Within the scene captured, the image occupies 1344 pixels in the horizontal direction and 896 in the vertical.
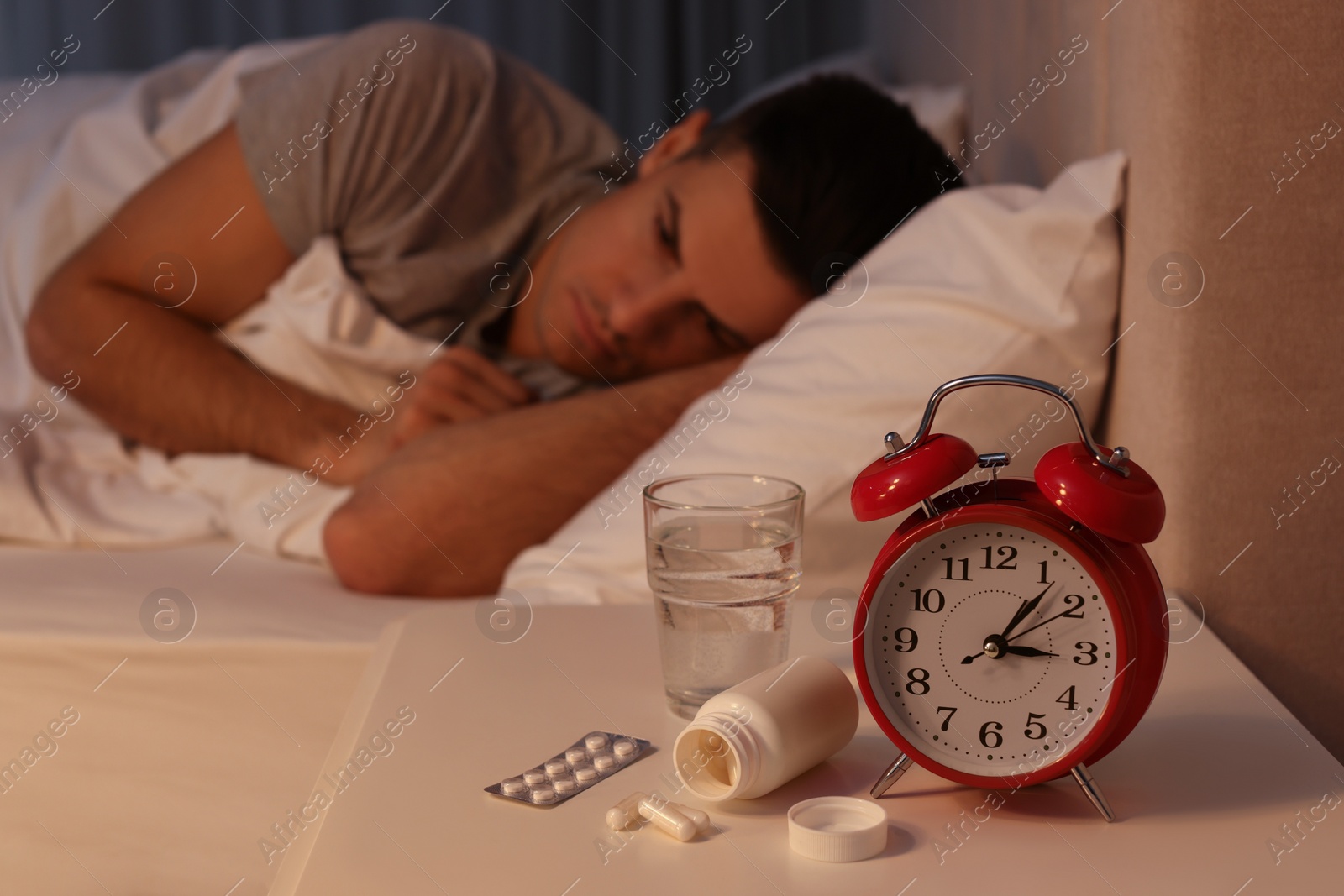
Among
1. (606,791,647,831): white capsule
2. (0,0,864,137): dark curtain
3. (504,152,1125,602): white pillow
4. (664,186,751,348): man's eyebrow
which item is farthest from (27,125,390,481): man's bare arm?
(0,0,864,137): dark curtain

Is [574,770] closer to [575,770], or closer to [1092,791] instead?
[575,770]

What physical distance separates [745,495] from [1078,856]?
11.4 inches

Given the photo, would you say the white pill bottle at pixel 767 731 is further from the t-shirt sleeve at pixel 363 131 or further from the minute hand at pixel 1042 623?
the t-shirt sleeve at pixel 363 131

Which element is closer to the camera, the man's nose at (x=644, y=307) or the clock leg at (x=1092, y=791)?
the clock leg at (x=1092, y=791)

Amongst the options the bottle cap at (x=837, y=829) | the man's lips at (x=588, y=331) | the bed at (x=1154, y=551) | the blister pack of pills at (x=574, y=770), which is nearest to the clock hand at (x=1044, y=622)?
the bottle cap at (x=837, y=829)

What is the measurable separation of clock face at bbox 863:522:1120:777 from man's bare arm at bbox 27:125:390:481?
949 mm

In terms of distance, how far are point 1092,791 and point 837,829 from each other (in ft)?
0.43

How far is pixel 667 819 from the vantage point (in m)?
0.54

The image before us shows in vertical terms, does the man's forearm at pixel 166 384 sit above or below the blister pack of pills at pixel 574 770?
below

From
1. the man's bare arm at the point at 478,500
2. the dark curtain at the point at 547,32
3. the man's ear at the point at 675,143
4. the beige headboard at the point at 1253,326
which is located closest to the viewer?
the beige headboard at the point at 1253,326

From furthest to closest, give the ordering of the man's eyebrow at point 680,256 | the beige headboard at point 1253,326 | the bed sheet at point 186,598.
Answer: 1. the man's eyebrow at point 680,256
2. the bed sheet at point 186,598
3. the beige headboard at point 1253,326

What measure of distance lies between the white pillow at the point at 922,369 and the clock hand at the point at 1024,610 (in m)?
0.36

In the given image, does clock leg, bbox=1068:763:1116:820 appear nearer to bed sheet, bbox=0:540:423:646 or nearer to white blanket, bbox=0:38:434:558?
bed sheet, bbox=0:540:423:646

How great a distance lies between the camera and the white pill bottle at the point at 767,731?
1.84 feet
